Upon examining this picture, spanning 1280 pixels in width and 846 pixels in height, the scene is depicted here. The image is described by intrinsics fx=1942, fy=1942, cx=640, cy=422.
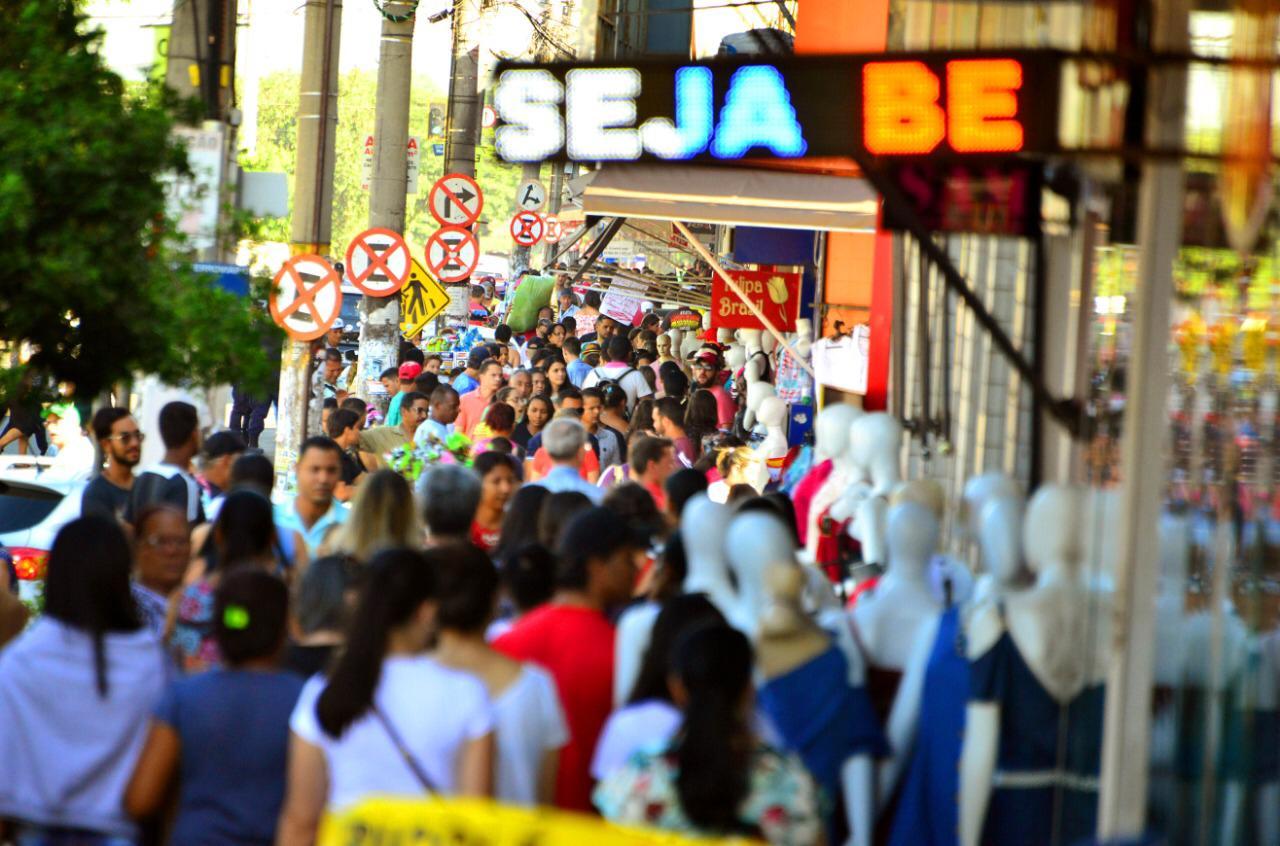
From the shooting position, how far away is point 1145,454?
4.58 metres

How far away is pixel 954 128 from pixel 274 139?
3039 inches

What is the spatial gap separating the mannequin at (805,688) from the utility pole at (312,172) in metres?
11.2

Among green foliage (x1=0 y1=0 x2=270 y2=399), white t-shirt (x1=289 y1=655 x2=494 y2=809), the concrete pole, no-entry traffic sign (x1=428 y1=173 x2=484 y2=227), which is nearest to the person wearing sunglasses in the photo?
green foliage (x1=0 y1=0 x2=270 y2=399)

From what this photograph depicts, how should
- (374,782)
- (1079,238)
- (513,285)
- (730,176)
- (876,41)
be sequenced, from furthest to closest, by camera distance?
1. (513,285)
2. (876,41)
3. (730,176)
4. (1079,238)
5. (374,782)

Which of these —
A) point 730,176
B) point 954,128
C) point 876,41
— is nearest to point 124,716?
point 954,128

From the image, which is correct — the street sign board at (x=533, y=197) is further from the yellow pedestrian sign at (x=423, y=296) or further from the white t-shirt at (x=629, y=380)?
the white t-shirt at (x=629, y=380)

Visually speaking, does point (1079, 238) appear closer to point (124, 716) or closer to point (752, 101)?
point (752, 101)

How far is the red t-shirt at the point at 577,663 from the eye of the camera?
5.87m

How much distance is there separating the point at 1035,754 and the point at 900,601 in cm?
66

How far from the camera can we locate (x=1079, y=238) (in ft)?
23.6

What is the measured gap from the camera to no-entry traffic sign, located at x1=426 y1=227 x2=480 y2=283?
21.4 meters

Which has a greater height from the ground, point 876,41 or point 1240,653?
point 876,41

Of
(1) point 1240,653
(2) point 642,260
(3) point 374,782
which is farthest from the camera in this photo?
(2) point 642,260

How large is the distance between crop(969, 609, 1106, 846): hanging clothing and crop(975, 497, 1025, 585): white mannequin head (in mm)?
230
